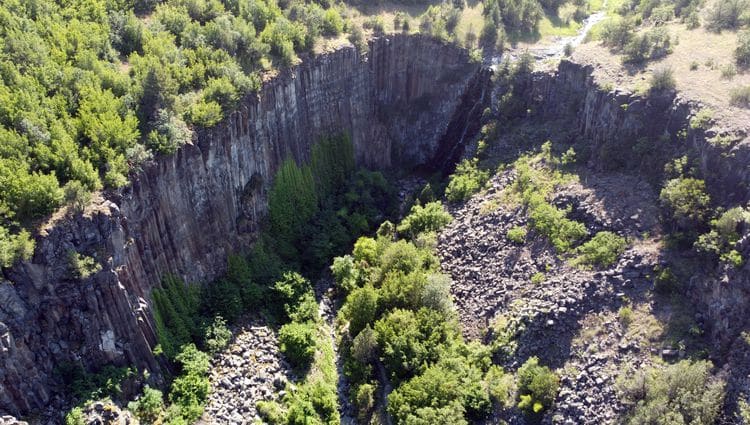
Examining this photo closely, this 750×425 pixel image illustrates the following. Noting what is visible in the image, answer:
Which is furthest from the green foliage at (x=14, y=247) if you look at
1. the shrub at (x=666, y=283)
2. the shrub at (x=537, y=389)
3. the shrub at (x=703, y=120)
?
the shrub at (x=703, y=120)

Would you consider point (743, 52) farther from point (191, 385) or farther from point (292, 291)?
point (191, 385)

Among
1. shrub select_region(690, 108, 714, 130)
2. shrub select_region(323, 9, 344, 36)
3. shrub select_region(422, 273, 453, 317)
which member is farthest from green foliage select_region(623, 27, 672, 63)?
shrub select_region(422, 273, 453, 317)


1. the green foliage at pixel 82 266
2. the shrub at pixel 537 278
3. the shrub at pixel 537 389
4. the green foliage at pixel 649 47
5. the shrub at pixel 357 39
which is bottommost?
the shrub at pixel 537 389

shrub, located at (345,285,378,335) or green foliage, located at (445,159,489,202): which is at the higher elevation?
green foliage, located at (445,159,489,202)

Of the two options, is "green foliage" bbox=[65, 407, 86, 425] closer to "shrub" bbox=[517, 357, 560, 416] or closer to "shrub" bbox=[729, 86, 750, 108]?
"shrub" bbox=[517, 357, 560, 416]

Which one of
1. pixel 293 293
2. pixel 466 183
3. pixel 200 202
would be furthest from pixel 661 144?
pixel 200 202

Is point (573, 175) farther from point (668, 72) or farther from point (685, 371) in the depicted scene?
point (685, 371)

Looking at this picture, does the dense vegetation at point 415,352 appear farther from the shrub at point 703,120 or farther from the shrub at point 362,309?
the shrub at point 703,120
